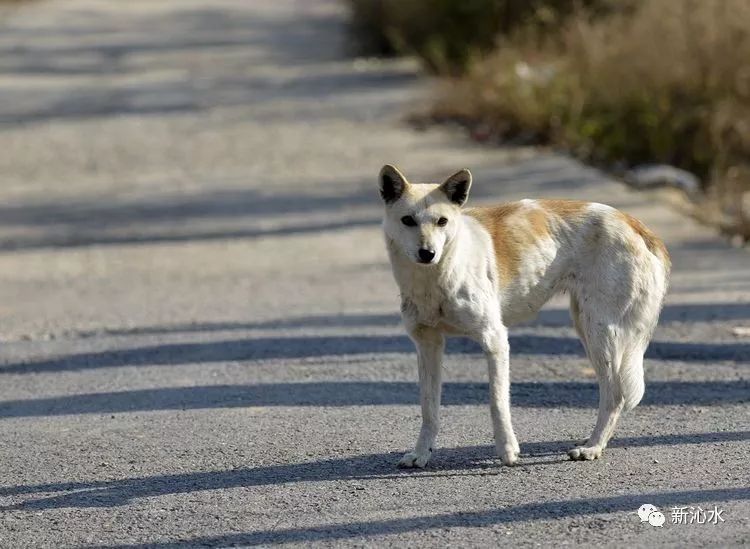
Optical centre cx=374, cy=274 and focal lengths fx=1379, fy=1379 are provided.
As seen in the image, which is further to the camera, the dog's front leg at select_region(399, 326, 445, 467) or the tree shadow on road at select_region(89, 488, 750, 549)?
the dog's front leg at select_region(399, 326, 445, 467)

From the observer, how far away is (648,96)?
663 inches

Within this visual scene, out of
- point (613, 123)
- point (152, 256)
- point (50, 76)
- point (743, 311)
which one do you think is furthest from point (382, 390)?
point (50, 76)

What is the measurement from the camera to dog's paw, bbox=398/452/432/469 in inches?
251

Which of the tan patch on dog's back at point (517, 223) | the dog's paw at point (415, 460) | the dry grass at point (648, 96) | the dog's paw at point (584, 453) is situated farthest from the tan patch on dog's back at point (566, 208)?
the dry grass at point (648, 96)

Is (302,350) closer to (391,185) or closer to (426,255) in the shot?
(391,185)

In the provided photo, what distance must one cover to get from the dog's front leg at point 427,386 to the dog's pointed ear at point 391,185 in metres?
0.61

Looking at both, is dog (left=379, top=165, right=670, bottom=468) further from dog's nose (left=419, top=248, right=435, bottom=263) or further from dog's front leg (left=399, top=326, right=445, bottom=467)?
dog's nose (left=419, top=248, right=435, bottom=263)

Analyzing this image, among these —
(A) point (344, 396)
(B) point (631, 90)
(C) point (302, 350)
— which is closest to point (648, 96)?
(B) point (631, 90)

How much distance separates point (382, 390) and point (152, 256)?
5839 millimetres

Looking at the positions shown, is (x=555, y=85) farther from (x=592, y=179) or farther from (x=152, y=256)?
(x=152, y=256)

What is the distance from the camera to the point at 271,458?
6.60 metres

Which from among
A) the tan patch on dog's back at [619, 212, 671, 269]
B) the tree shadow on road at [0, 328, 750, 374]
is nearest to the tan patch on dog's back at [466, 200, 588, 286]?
the tan patch on dog's back at [619, 212, 671, 269]

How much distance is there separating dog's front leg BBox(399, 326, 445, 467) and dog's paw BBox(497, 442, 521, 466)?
320mm

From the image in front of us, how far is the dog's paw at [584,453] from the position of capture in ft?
21.1
